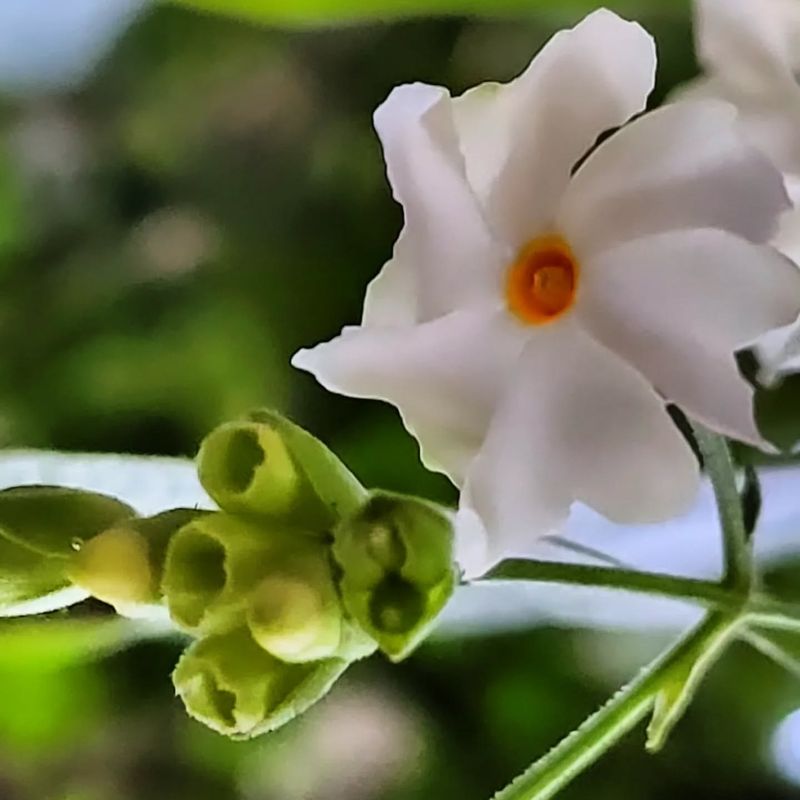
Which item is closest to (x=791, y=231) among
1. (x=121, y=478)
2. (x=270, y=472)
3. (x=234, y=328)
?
(x=270, y=472)

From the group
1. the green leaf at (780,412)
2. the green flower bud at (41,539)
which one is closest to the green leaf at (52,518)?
the green flower bud at (41,539)

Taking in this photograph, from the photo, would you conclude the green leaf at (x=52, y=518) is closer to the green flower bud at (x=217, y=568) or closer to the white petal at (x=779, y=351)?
the green flower bud at (x=217, y=568)

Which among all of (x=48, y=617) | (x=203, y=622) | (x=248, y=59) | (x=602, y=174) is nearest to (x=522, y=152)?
(x=602, y=174)

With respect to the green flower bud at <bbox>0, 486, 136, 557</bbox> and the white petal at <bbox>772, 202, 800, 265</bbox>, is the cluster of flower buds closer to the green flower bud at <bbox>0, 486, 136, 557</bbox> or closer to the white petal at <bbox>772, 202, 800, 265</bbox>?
the green flower bud at <bbox>0, 486, 136, 557</bbox>

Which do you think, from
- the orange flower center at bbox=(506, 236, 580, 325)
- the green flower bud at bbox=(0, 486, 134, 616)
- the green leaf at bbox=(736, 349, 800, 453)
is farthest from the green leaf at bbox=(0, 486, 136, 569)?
the green leaf at bbox=(736, 349, 800, 453)

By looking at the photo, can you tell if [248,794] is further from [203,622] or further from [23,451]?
[203,622]
